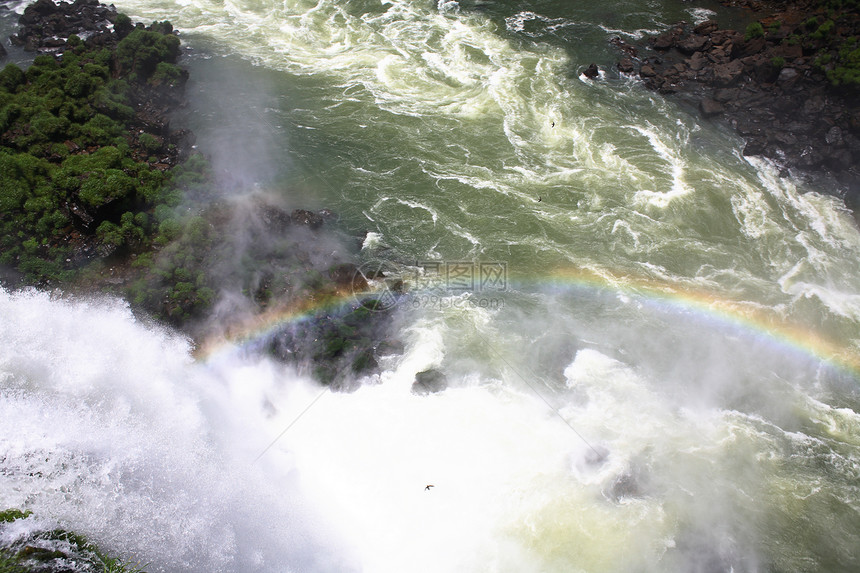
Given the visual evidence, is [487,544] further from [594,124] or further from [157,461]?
[594,124]

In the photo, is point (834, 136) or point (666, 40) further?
point (666, 40)

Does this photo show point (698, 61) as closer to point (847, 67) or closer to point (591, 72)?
point (591, 72)

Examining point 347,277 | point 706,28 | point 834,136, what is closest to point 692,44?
point 706,28

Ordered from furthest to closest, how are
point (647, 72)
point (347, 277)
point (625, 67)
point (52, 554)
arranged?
point (625, 67) < point (647, 72) < point (347, 277) < point (52, 554)

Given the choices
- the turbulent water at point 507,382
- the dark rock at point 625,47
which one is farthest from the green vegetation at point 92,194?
the dark rock at point 625,47

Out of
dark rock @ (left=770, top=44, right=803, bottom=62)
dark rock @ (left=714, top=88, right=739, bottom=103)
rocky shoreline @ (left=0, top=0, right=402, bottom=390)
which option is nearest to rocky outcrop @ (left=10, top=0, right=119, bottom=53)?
rocky shoreline @ (left=0, top=0, right=402, bottom=390)

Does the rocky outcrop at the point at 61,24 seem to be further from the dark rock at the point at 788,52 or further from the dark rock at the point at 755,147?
the dark rock at the point at 788,52

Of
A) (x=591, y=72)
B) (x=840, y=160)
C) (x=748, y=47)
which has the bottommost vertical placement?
(x=840, y=160)
